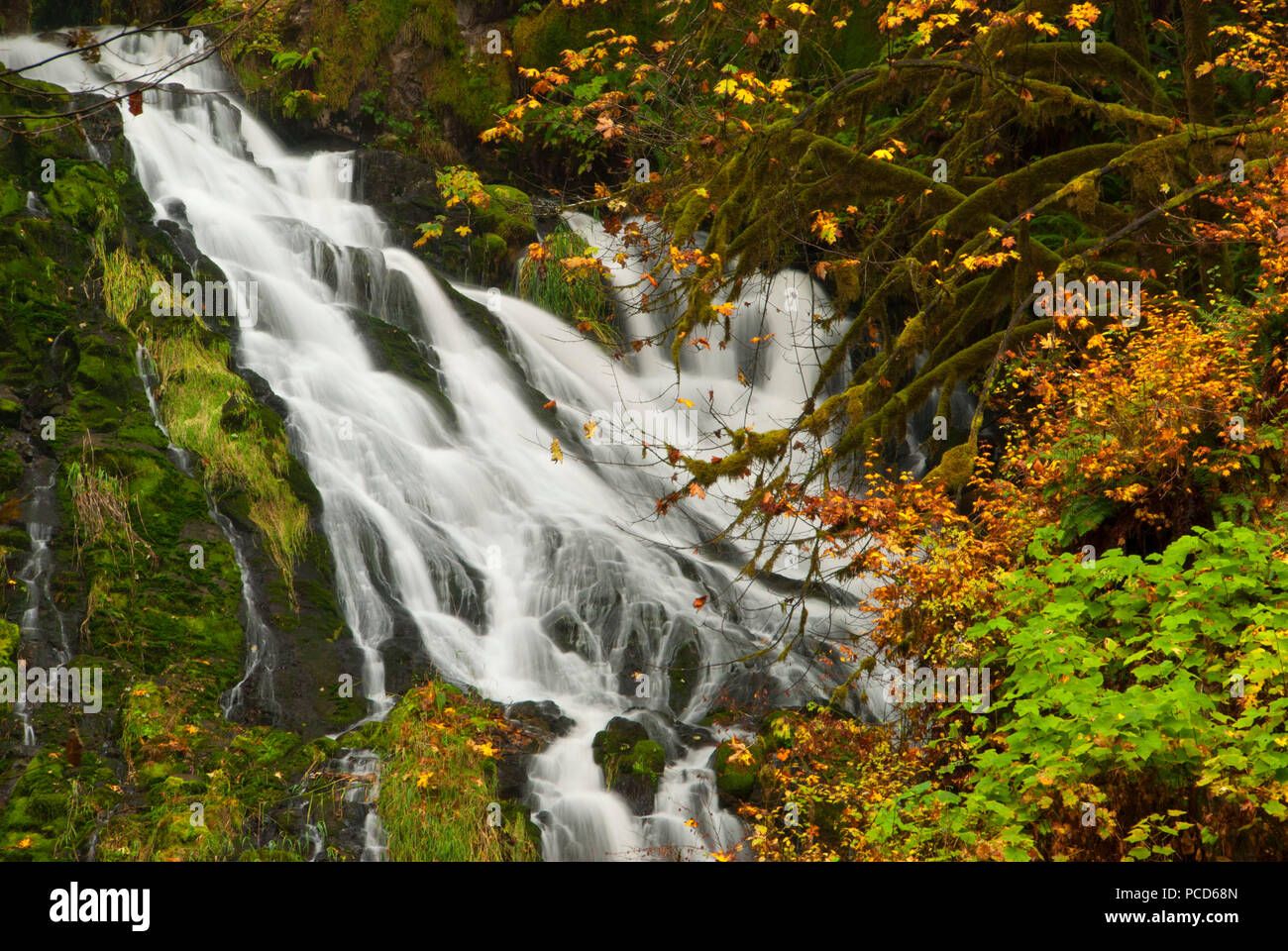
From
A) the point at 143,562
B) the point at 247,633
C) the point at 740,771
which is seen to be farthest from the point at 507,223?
the point at 740,771

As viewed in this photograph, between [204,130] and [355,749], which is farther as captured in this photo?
[204,130]

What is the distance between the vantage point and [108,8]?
1772cm

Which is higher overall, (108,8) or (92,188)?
(108,8)

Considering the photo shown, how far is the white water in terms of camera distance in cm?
877

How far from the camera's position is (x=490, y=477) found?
36.9ft

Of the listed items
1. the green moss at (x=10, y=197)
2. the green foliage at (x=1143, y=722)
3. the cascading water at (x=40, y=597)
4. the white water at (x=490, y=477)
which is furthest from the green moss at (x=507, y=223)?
the green foliage at (x=1143, y=722)

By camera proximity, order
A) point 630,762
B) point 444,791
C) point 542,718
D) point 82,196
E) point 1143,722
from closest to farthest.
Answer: point 1143,722
point 444,791
point 630,762
point 542,718
point 82,196

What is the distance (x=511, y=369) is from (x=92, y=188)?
488 centimetres

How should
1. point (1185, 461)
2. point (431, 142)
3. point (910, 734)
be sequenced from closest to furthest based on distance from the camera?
1. point (1185, 461)
2. point (910, 734)
3. point (431, 142)

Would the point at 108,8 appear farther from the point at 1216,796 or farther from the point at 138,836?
the point at 1216,796

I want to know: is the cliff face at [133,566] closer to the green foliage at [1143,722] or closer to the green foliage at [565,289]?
the green foliage at [1143,722]

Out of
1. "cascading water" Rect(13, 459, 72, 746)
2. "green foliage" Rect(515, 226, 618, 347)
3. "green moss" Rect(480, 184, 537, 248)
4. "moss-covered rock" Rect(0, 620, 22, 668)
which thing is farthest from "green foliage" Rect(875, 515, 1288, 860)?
"green moss" Rect(480, 184, 537, 248)

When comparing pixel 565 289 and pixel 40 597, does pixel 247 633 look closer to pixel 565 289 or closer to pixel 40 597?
pixel 40 597

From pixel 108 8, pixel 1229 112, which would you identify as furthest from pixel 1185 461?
pixel 108 8
